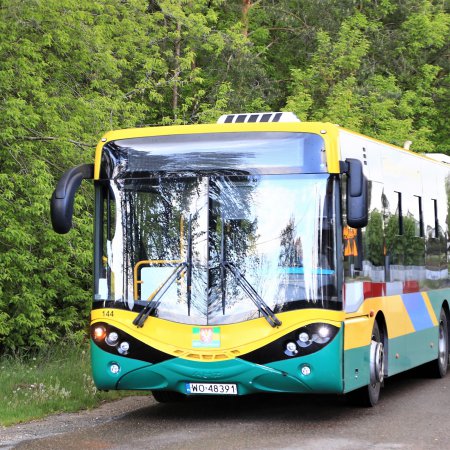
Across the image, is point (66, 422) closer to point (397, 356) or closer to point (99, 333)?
point (99, 333)

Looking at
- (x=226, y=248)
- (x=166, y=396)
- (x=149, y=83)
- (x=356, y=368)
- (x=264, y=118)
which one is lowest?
(x=166, y=396)

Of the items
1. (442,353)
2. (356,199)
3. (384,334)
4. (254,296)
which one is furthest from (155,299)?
(442,353)

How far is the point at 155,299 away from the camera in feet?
37.2

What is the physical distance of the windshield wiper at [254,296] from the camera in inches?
434

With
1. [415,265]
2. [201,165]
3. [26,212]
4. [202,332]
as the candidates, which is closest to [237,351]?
[202,332]

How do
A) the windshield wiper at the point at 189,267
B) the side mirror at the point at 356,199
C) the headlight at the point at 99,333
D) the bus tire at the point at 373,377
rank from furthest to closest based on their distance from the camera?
the bus tire at the point at 373,377
the headlight at the point at 99,333
the windshield wiper at the point at 189,267
the side mirror at the point at 356,199

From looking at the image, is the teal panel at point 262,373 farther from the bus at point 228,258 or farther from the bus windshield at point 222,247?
the bus windshield at point 222,247

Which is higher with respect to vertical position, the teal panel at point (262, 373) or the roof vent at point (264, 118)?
the roof vent at point (264, 118)

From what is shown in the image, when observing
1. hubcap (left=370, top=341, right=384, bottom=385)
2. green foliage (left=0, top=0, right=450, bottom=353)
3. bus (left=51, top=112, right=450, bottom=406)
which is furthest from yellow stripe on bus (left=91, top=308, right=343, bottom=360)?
green foliage (left=0, top=0, right=450, bottom=353)

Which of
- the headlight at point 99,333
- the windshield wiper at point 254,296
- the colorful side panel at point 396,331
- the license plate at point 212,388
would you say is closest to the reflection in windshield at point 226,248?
the windshield wiper at point 254,296

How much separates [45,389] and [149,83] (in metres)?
12.8

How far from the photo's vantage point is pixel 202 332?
1114 cm

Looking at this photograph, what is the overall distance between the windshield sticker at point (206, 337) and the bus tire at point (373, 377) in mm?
2070

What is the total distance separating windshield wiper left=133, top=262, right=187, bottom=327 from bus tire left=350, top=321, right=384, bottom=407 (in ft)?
7.85
